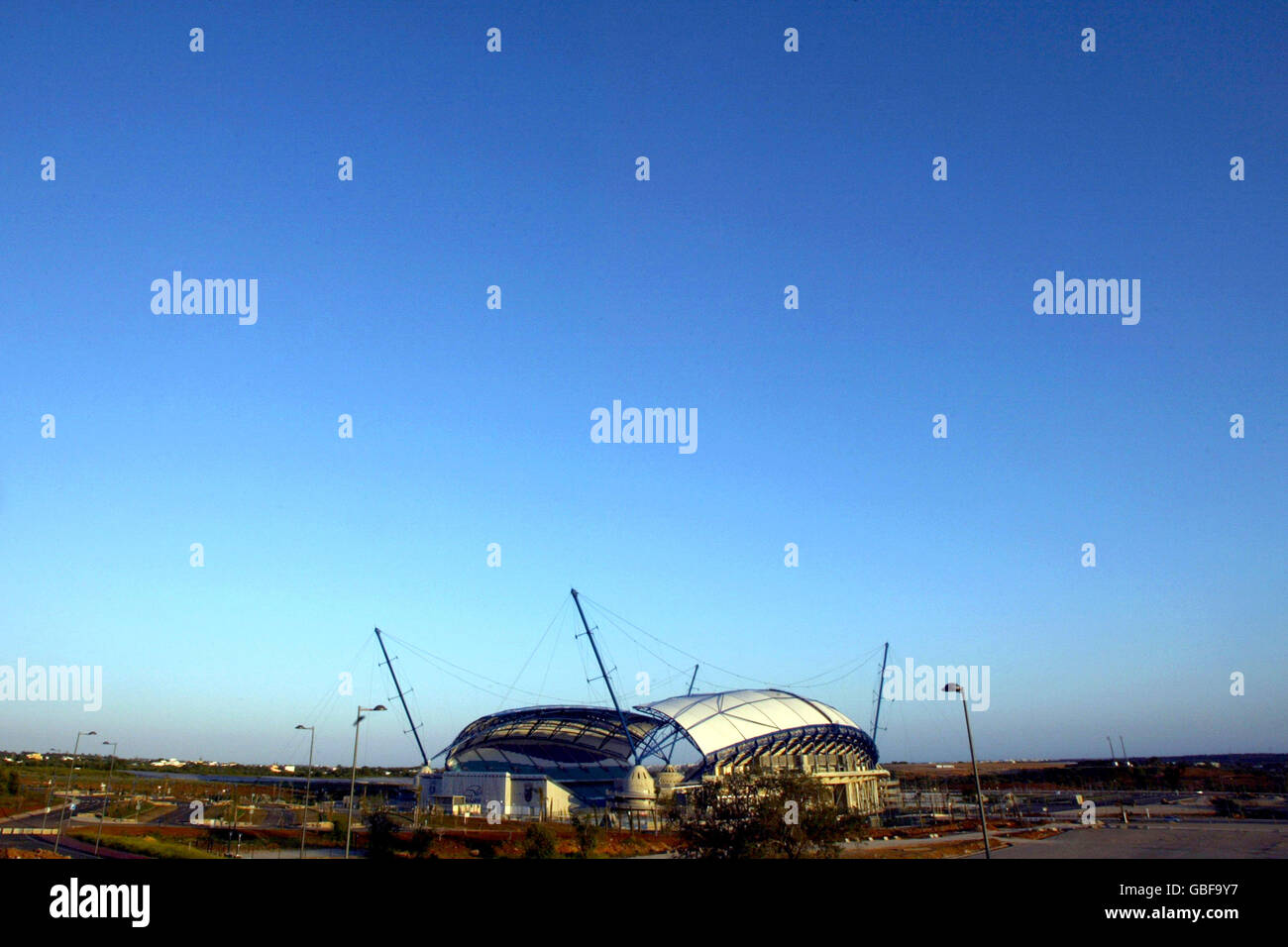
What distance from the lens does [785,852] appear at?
28.6 m

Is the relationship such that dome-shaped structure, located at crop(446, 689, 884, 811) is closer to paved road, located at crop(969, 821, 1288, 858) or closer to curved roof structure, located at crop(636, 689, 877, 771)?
curved roof structure, located at crop(636, 689, 877, 771)

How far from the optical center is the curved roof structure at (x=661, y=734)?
88.0 m

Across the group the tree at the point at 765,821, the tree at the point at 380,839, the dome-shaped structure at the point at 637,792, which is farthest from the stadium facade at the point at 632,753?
the tree at the point at 765,821

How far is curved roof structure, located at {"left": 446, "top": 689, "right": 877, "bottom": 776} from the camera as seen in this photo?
88.0 m

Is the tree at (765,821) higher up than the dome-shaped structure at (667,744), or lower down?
higher up

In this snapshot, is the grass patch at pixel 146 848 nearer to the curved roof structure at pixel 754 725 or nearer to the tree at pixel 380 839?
the tree at pixel 380 839

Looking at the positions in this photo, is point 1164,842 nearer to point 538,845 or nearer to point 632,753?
point 538,845

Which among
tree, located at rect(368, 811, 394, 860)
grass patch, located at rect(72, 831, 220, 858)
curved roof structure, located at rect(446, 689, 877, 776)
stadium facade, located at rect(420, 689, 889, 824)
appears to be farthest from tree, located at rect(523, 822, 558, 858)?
curved roof structure, located at rect(446, 689, 877, 776)

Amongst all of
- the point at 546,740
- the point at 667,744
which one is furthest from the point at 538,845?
the point at 546,740
